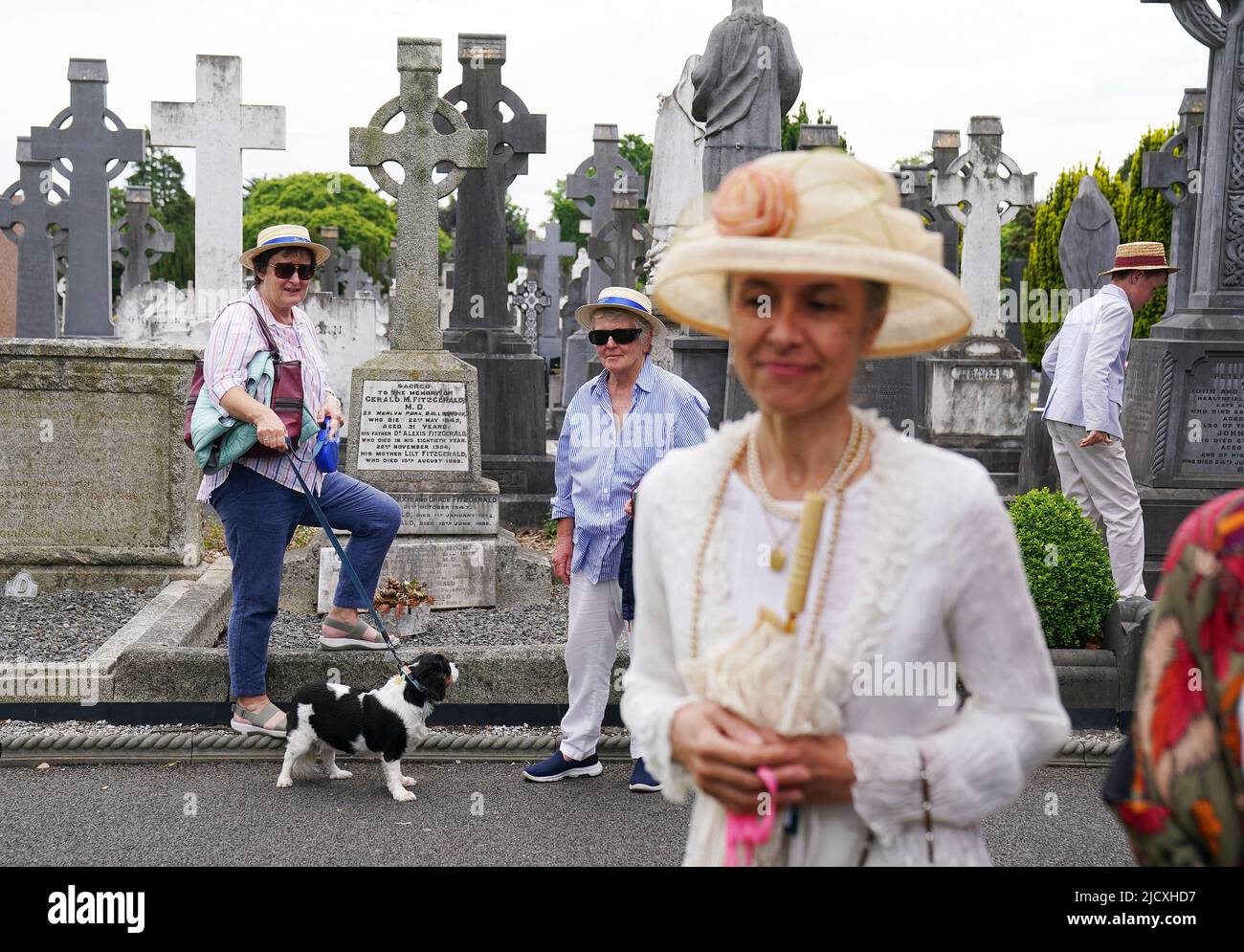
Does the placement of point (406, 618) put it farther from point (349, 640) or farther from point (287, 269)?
point (287, 269)

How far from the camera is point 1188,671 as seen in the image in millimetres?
1679

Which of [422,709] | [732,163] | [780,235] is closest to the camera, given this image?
[780,235]

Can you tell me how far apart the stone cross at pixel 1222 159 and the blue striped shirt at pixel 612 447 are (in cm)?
545

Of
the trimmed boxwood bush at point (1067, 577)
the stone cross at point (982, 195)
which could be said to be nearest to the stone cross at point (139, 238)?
the stone cross at point (982, 195)

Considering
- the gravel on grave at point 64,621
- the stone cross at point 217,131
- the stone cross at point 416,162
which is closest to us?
the gravel on grave at point 64,621

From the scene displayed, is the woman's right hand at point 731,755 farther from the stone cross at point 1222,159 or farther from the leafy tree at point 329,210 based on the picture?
the leafy tree at point 329,210

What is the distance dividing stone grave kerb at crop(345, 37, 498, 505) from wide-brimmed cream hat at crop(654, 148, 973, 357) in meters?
7.58

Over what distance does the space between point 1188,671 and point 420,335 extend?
8.55m

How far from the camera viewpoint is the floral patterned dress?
162cm

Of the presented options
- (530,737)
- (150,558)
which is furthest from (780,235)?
(150,558)

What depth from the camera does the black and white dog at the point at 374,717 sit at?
577cm

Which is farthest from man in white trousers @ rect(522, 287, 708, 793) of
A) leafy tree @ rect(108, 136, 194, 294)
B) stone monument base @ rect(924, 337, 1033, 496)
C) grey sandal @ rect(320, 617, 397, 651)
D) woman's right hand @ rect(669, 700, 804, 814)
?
leafy tree @ rect(108, 136, 194, 294)

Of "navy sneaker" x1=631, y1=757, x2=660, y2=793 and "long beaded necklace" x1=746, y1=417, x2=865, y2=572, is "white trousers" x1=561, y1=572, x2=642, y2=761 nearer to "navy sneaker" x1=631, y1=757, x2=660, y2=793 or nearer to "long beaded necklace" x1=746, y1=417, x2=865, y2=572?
"navy sneaker" x1=631, y1=757, x2=660, y2=793
